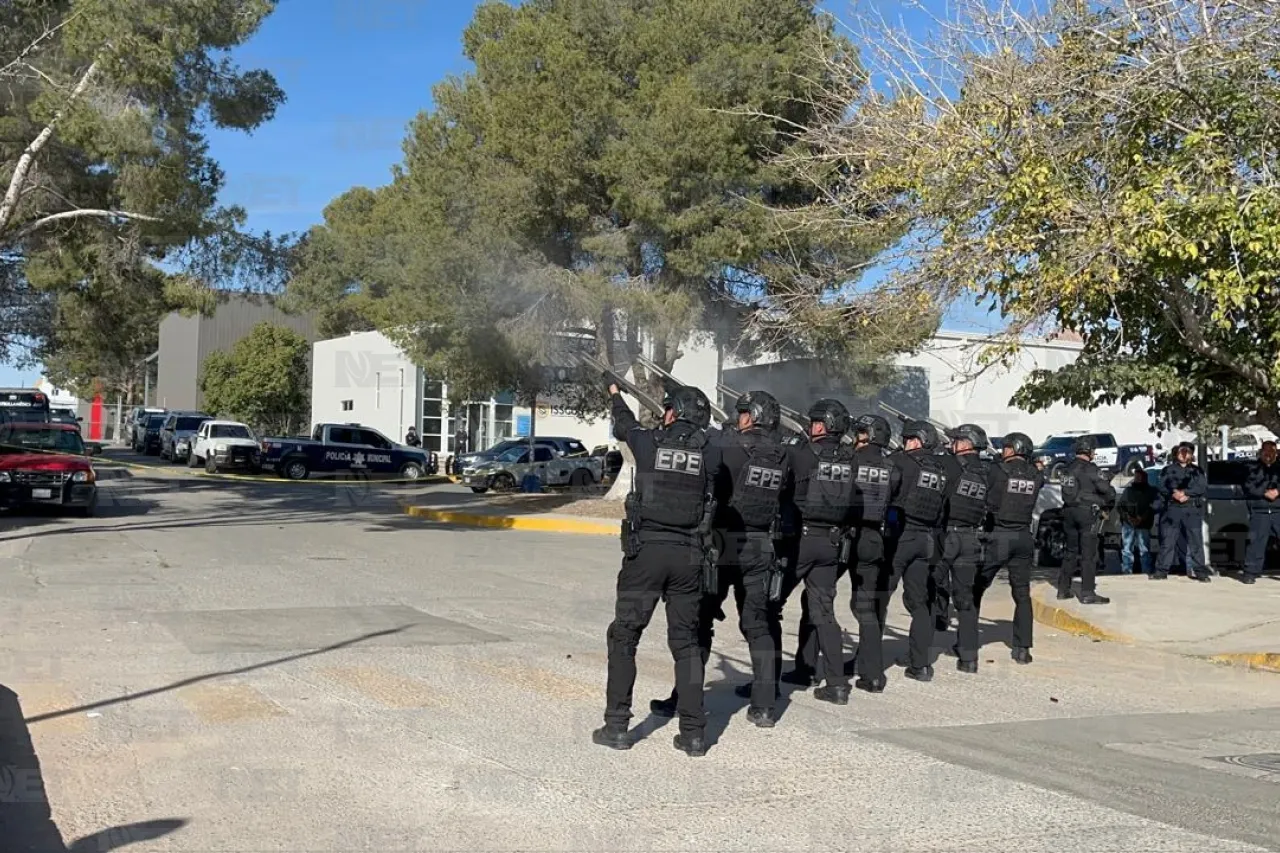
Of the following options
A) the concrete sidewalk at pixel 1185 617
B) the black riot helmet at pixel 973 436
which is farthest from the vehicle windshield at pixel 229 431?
the black riot helmet at pixel 973 436

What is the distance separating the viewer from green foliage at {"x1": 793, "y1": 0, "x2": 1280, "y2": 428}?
38.3 ft

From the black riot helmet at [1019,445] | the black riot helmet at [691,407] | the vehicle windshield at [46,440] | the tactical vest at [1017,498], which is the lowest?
the tactical vest at [1017,498]

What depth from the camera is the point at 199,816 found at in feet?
18.4

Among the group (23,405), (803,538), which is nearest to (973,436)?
(803,538)

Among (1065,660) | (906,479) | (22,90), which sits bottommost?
(1065,660)

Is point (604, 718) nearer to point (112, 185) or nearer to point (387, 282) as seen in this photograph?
point (112, 185)

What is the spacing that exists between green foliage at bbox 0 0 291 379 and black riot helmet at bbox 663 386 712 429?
14164 millimetres

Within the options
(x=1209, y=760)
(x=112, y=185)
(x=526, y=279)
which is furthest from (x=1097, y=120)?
(x=112, y=185)

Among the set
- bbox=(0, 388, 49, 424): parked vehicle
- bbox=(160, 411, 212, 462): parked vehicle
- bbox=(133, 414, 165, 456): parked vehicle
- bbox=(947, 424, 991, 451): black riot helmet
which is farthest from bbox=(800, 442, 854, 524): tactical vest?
bbox=(133, 414, 165, 456): parked vehicle

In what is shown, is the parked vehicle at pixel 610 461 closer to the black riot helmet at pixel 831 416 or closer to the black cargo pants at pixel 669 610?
the black riot helmet at pixel 831 416

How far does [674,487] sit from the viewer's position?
6.90 meters

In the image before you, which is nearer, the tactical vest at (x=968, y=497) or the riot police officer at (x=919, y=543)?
the riot police officer at (x=919, y=543)

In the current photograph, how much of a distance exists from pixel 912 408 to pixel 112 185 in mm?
22821

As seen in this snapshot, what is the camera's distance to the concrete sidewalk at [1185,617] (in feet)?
38.2
